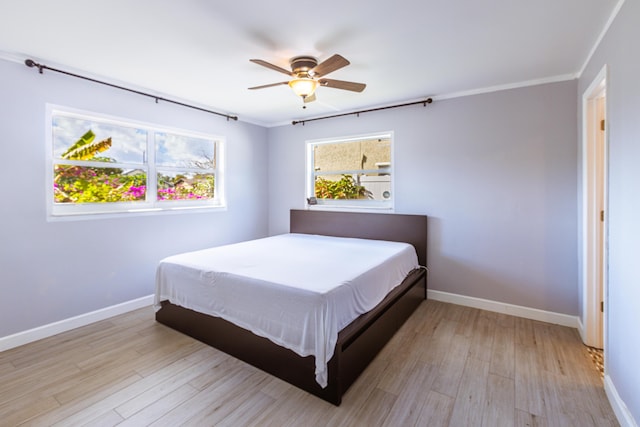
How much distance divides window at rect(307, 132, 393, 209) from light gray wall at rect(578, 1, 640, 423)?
91.1 inches

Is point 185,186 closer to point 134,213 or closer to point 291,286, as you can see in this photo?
point 134,213

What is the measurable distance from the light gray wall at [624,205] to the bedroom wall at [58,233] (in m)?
4.09

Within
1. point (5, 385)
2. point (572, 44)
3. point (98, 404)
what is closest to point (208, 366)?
point (98, 404)

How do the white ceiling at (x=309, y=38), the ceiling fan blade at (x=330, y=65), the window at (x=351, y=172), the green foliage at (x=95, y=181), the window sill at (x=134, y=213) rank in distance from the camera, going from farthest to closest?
the window at (x=351, y=172)
the green foliage at (x=95, y=181)
the window sill at (x=134, y=213)
the ceiling fan blade at (x=330, y=65)
the white ceiling at (x=309, y=38)

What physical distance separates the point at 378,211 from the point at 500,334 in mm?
1956

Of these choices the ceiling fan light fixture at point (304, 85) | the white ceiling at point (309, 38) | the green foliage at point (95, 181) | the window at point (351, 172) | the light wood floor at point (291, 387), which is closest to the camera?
the light wood floor at point (291, 387)

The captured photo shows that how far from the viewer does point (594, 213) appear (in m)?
2.54

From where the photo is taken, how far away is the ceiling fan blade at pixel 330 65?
210 centimetres

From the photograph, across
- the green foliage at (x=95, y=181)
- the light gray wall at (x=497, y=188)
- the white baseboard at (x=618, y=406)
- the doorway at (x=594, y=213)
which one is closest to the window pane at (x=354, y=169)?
the light gray wall at (x=497, y=188)

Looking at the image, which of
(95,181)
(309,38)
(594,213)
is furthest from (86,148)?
(594,213)

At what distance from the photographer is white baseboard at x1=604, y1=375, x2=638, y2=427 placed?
62.9 inches

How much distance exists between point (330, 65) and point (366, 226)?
230 cm

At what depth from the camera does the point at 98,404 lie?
1.89m

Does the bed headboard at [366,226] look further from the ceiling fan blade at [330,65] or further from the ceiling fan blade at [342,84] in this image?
the ceiling fan blade at [330,65]
